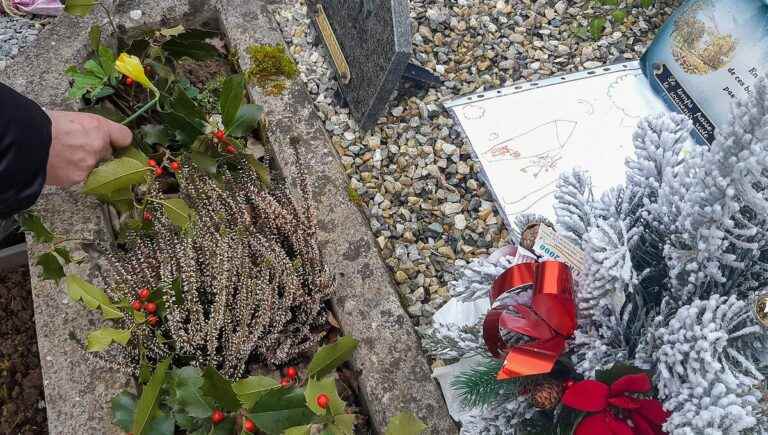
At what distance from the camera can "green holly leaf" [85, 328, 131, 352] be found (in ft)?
4.24

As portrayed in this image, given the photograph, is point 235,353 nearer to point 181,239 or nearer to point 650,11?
point 181,239

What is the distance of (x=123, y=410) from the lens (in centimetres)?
131

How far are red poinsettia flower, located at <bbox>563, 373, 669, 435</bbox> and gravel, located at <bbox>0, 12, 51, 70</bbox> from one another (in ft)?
7.93

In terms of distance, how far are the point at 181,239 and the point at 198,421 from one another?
0.52 metres

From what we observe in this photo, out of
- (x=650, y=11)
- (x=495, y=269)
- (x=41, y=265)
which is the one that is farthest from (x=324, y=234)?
(x=650, y=11)

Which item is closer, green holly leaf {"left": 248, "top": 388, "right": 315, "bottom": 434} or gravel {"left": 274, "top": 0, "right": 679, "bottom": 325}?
green holly leaf {"left": 248, "top": 388, "right": 315, "bottom": 434}

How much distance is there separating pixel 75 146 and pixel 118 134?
0.16m

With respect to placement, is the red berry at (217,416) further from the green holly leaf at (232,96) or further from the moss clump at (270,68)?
the moss clump at (270,68)

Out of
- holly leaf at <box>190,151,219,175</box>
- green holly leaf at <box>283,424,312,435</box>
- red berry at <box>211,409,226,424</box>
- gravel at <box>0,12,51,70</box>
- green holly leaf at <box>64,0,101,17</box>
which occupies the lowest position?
gravel at <box>0,12,51,70</box>

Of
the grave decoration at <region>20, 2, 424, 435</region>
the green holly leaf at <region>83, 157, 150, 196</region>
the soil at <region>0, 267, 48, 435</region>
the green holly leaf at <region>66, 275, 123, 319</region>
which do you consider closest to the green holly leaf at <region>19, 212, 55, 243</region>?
the grave decoration at <region>20, 2, 424, 435</region>

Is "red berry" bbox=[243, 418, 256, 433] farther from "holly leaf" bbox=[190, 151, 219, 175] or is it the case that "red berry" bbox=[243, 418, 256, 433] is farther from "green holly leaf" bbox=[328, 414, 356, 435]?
"holly leaf" bbox=[190, 151, 219, 175]

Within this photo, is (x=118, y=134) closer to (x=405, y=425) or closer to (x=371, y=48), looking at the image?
(x=371, y=48)

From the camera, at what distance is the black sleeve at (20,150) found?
4.36 ft

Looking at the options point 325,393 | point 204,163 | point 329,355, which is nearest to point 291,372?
point 329,355
